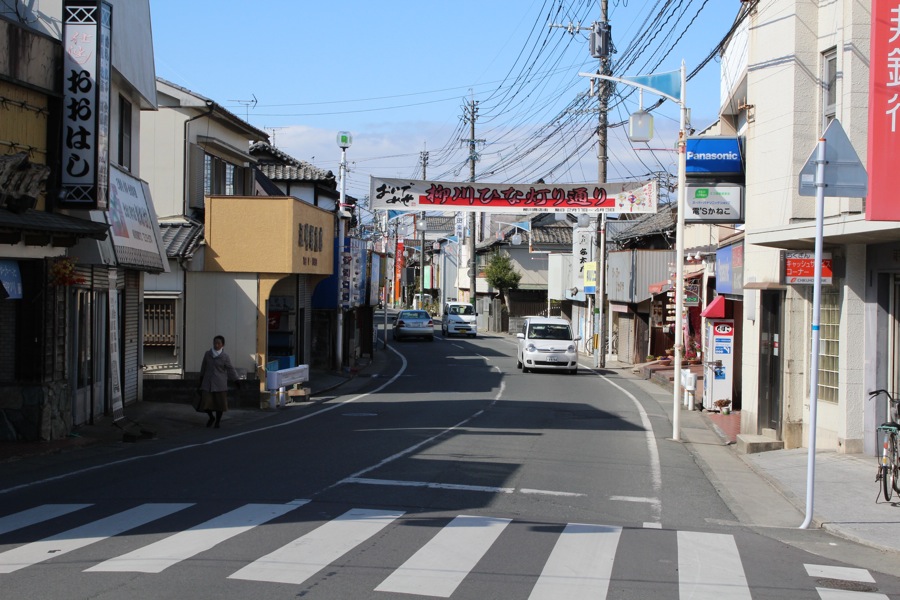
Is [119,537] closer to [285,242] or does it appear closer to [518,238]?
[285,242]

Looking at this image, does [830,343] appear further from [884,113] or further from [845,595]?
[845,595]

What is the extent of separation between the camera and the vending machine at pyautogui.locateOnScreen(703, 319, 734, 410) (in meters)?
20.9

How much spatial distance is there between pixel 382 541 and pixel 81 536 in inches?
105

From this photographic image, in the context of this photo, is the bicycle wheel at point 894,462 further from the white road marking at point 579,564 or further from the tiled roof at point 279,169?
the tiled roof at point 279,169

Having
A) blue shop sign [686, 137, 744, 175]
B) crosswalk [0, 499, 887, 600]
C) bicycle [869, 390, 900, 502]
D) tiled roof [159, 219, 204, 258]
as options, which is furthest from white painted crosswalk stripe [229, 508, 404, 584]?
tiled roof [159, 219, 204, 258]

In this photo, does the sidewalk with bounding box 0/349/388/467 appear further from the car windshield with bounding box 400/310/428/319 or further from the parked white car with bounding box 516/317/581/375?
the car windshield with bounding box 400/310/428/319

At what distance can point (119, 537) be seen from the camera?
8.02 metres

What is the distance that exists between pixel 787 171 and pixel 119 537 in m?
11.9

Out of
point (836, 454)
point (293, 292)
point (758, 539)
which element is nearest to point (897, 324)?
point (836, 454)

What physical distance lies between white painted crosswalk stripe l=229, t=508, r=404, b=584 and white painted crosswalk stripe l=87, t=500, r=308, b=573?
632 millimetres

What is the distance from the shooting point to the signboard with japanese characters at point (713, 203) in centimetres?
1800

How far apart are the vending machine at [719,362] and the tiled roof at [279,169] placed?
59.0 feet

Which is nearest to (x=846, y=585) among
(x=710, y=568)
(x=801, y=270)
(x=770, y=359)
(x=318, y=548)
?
(x=710, y=568)

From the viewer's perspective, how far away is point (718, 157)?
18422 mm
